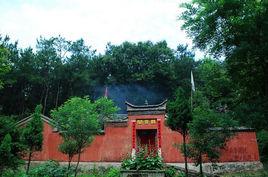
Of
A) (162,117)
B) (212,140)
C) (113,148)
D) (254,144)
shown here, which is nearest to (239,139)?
(254,144)

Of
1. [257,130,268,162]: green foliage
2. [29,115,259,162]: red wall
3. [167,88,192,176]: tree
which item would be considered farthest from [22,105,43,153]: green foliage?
[257,130,268,162]: green foliage

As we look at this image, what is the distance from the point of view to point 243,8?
1049 cm

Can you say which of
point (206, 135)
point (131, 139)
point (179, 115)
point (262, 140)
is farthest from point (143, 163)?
point (262, 140)

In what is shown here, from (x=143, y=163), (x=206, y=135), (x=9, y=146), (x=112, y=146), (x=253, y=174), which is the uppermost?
(x=112, y=146)

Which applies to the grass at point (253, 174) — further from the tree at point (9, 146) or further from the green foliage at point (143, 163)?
the tree at point (9, 146)

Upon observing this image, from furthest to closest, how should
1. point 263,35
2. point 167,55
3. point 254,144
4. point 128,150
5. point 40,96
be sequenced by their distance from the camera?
point 167,55 < point 40,96 < point 128,150 < point 254,144 < point 263,35

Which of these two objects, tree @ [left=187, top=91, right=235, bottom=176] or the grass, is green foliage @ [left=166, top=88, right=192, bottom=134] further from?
the grass

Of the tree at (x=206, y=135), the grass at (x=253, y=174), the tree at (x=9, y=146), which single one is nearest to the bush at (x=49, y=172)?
the tree at (x=9, y=146)

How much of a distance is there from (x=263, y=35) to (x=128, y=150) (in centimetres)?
1220

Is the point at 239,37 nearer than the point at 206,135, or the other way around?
the point at 239,37

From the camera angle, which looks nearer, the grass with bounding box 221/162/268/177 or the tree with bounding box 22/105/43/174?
the grass with bounding box 221/162/268/177

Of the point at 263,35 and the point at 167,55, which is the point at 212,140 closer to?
the point at 263,35

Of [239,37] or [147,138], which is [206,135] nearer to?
[239,37]

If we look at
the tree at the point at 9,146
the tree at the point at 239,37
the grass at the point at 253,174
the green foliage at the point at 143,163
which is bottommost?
the grass at the point at 253,174
